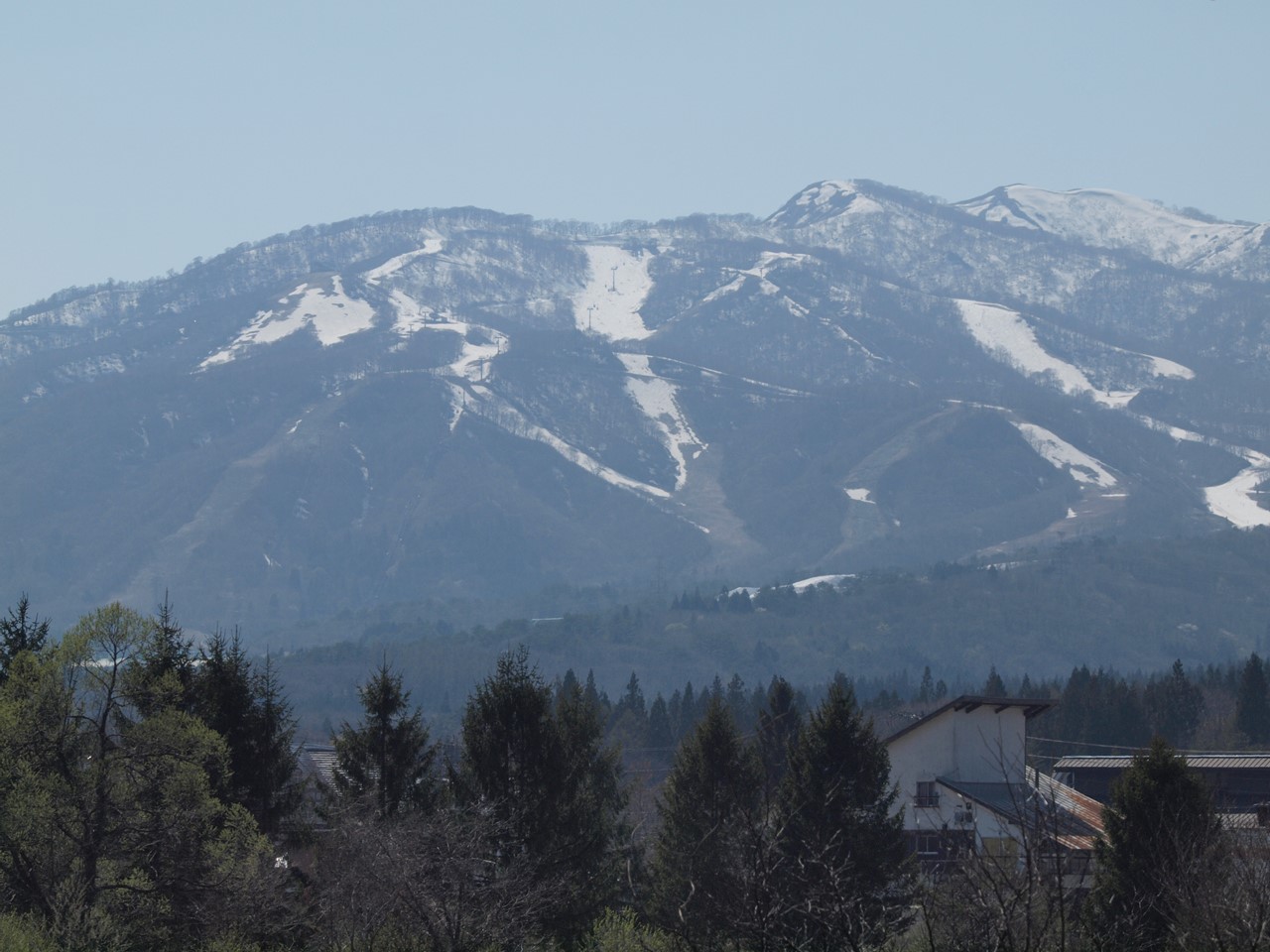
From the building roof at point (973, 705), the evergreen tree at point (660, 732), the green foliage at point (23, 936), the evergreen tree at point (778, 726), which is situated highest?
the building roof at point (973, 705)

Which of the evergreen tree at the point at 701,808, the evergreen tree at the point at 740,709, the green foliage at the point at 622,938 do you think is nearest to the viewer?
the green foliage at the point at 622,938

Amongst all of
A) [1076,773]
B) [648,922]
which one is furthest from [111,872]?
[1076,773]

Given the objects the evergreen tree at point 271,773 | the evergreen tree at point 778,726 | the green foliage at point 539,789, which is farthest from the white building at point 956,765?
the evergreen tree at point 271,773

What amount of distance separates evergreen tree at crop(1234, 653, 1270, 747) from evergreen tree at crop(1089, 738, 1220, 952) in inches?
2930

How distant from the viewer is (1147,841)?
3984 cm

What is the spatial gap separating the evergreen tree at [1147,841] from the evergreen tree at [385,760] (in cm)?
1688

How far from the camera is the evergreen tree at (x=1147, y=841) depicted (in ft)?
123

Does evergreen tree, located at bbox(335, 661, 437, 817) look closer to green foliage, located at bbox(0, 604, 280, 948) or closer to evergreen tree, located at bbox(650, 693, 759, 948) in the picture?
green foliage, located at bbox(0, 604, 280, 948)

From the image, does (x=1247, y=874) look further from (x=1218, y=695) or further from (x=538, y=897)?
(x=1218, y=695)

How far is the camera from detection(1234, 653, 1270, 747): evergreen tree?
366 ft

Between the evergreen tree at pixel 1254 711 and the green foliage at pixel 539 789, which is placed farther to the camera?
the evergreen tree at pixel 1254 711

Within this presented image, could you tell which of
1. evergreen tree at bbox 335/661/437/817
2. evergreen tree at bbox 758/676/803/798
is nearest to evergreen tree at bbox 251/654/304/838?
evergreen tree at bbox 335/661/437/817

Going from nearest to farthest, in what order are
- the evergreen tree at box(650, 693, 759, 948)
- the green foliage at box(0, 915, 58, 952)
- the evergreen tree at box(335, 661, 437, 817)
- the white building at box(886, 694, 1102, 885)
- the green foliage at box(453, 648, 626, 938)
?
the green foliage at box(0, 915, 58, 952), the green foliage at box(453, 648, 626, 938), the evergreen tree at box(650, 693, 759, 948), the evergreen tree at box(335, 661, 437, 817), the white building at box(886, 694, 1102, 885)

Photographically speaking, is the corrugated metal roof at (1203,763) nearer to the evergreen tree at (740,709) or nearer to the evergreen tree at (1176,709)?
the evergreen tree at (1176,709)
